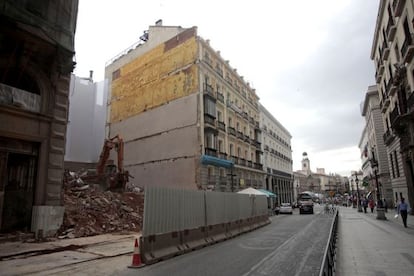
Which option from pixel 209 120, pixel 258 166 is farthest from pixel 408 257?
pixel 258 166

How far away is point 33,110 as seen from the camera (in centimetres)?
1352

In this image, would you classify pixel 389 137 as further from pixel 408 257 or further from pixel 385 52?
pixel 408 257

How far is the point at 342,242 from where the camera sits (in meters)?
12.5

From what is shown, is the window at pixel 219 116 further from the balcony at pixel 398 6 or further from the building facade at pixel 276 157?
the balcony at pixel 398 6

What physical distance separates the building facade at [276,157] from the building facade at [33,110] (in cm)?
3768

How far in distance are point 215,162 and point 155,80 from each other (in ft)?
39.3

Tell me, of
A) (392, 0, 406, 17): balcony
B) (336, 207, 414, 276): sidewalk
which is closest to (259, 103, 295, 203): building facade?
(392, 0, 406, 17): balcony

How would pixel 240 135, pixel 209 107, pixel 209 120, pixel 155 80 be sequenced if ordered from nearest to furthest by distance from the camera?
pixel 209 120
pixel 209 107
pixel 155 80
pixel 240 135

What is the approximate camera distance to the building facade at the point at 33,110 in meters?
12.4

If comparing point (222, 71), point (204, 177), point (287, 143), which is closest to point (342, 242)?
point (204, 177)

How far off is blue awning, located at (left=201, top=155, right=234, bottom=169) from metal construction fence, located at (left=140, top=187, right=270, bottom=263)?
38.0ft

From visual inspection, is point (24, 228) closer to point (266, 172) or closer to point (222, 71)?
point (222, 71)

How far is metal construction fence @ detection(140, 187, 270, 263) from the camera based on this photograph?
30.5 feet

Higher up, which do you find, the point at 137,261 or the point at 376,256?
the point at 137,261
